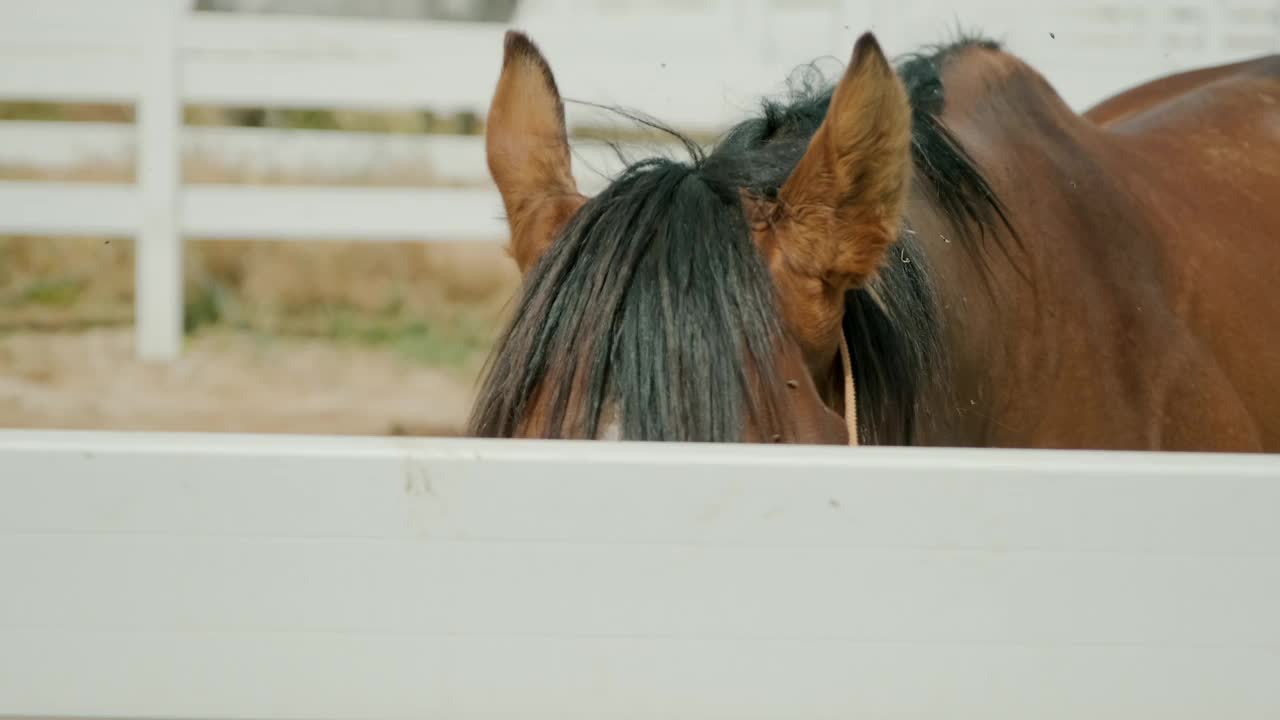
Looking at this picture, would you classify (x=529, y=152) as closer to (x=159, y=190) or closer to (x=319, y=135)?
→ (x=159, y=190)

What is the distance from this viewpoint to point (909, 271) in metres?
2.05

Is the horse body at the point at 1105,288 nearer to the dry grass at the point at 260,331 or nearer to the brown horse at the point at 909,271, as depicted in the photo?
the brown horse at the point at 909,271

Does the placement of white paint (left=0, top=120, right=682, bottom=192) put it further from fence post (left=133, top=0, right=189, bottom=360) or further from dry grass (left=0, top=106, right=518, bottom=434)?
fence post (left=133, top=0, right=189, bottom=360)

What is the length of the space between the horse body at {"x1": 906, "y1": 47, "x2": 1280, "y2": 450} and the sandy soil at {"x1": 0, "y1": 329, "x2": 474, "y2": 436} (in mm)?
3447

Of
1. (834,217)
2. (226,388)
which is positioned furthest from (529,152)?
(226,388)

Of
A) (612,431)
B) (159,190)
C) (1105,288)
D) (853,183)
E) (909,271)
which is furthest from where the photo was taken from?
(159,190)

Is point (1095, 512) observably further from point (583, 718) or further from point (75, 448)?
point (75, 448)

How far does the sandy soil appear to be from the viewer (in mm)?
5773

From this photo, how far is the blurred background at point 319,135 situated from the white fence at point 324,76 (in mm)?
11

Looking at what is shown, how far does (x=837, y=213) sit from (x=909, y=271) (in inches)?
12.3

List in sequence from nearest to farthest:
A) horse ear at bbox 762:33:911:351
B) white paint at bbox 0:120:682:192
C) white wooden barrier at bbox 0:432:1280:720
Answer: white wooden barrier at bbox 0:432:1280:720
horse ear at bbox 762:33:911:351
white paint at bbox 0:120:682:192

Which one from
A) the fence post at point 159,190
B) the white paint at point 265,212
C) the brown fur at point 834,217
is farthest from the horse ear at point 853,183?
the fence post at point 159,190

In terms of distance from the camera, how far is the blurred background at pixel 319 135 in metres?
6.25

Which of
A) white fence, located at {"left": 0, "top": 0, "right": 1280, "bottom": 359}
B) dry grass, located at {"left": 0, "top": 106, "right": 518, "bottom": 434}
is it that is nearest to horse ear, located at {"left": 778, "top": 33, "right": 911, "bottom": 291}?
dry grass, located at {"left": 0, "top": 106, "right": 518, "bottom": 434}
